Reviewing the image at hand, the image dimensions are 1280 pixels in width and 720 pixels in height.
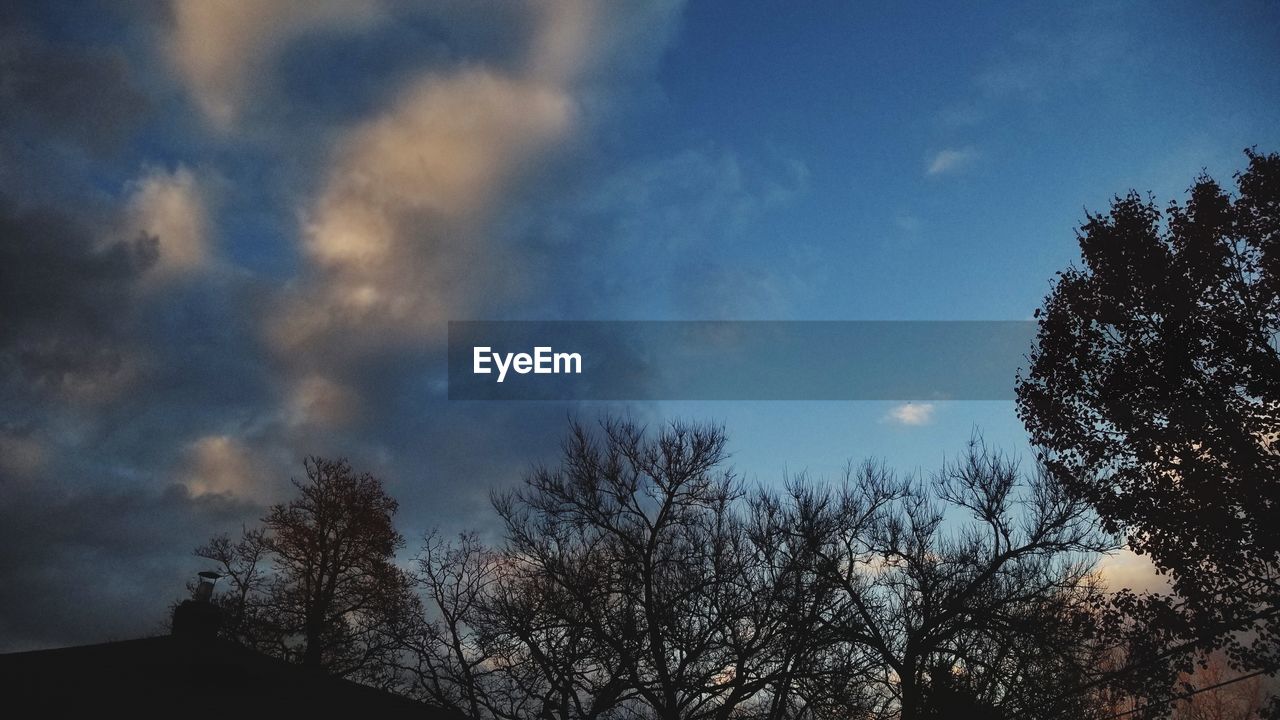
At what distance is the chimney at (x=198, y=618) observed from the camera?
1662 centimetres

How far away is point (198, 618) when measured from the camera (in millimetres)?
17031

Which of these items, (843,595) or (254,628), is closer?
(843,595)

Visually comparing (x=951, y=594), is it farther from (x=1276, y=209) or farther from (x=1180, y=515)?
(x=1276, y=209)

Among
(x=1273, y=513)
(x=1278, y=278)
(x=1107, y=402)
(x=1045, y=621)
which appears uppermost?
(x=1278, y=278)

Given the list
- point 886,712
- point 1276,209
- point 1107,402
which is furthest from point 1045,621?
point 1276,209

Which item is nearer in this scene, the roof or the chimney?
the roof

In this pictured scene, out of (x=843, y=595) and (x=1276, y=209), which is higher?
(x=1276, y=209)

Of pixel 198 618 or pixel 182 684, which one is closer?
pixel 182 684

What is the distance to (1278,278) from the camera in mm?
15055

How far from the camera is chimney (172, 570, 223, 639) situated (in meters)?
16.6

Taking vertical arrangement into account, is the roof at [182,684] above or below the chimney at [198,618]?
below

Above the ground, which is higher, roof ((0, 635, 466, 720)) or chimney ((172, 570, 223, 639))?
chimney ((172, 570, 223, 639))

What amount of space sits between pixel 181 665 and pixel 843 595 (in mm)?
16110

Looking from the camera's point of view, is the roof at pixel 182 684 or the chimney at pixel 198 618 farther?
the chimney at pixel 198 618
